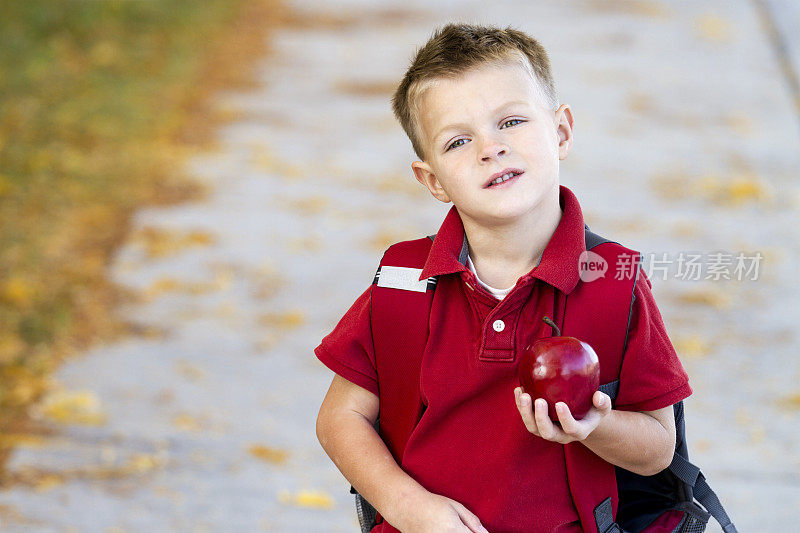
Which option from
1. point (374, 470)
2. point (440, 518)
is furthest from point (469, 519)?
point (374, 470)

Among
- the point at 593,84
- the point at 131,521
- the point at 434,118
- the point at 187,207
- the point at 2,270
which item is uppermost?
the point at 593,84

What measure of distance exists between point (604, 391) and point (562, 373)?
0.21 meters

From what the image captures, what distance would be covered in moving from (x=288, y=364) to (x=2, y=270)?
4.34ft

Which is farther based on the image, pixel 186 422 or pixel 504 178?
pixel 186 422

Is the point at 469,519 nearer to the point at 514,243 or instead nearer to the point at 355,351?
the point at 355,351

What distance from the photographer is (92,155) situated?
19.0ft

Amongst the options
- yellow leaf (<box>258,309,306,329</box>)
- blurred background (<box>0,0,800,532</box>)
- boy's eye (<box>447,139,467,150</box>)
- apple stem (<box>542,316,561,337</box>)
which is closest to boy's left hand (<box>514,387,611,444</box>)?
apple stem (<box>542,316,561,337</box>)

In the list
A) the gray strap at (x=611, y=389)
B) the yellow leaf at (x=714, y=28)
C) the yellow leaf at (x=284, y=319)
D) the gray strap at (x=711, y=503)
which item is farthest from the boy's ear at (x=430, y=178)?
the yellow leaf at (x=714, y=28)

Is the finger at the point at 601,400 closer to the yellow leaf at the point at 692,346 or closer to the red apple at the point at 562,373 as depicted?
the red apple at the point at 562,373

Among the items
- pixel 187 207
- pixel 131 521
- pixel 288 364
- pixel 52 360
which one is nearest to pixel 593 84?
pixel 187 207

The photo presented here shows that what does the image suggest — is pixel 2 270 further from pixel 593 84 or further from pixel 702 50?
pixel 702 50

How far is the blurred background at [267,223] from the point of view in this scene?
11.6 ft

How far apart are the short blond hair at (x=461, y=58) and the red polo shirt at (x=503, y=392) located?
29 cm

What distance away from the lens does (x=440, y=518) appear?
180 cm
